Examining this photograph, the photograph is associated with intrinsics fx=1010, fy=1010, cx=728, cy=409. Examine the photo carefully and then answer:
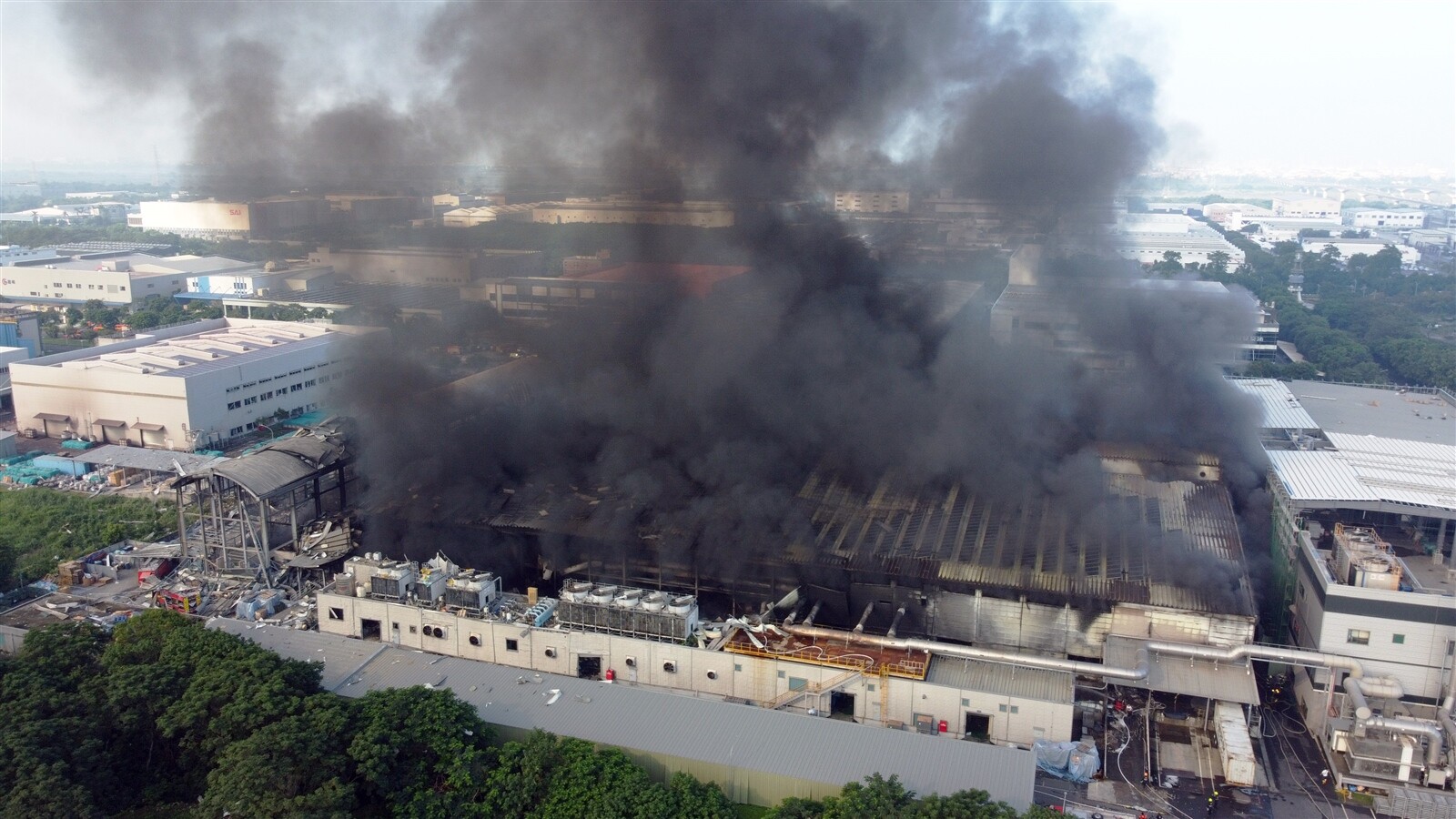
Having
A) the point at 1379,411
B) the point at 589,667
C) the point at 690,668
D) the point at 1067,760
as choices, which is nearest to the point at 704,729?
the point at 690,668

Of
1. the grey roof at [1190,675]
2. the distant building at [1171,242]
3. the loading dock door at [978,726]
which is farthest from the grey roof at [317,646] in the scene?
the distant building at [1171,242]

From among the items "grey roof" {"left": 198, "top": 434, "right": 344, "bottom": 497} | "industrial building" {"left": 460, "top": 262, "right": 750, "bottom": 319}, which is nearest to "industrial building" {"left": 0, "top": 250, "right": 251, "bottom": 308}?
"industrial building" {"left": 460, "top": 262, "right": 750, "bottom": 319}

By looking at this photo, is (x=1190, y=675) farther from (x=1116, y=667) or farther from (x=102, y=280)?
(x=102, y=280)

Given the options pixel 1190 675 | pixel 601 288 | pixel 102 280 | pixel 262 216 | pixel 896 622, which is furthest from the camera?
pixel 102 280

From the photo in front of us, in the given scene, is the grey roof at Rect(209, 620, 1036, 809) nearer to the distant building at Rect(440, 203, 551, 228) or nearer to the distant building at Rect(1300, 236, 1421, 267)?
the distant building at Rect(440, 203, 551, 228)

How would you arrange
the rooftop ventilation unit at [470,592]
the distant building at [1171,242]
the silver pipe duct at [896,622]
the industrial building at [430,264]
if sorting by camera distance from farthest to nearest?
the distant building at [1171,242] < the industrial building at [430,264] < the rooftop ventilation unit at [470,592] < the silver pipe duct at [896,622]

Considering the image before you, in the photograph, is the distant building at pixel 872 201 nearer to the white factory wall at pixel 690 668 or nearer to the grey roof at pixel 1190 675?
the grey roof at pixel 1190 675

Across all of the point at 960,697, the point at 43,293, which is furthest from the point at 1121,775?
the point at 43,293
